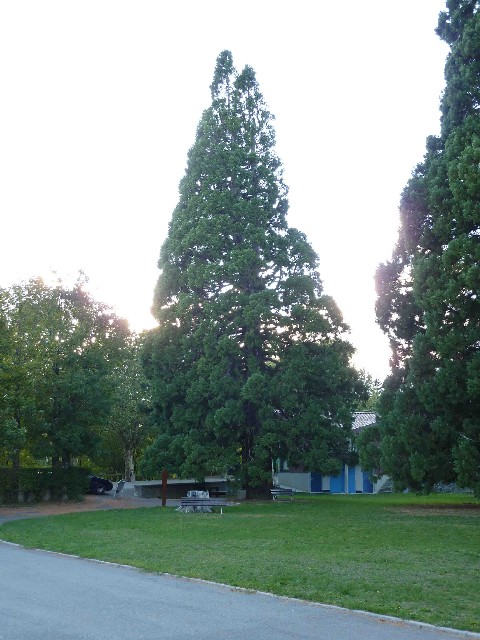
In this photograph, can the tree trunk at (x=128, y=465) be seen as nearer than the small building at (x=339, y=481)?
No

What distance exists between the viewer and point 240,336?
3322cm

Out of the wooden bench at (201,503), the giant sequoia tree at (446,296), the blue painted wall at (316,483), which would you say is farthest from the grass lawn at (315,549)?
the blue painted wall at (316,483)

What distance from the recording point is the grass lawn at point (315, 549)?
393 inches

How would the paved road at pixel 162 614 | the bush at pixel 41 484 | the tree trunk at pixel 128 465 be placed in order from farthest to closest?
1. the tree trunk at pixel 128 465
2. the bush at pixel 41 484
3. the paved road at pixel 162 614

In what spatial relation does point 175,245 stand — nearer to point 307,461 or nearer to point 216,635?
point 307,461

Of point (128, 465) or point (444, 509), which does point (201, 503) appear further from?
point (128, 465)

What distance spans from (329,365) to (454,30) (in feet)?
47.3

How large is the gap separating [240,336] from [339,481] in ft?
54.2

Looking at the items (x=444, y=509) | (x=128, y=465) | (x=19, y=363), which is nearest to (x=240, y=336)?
(x=19, y=363)

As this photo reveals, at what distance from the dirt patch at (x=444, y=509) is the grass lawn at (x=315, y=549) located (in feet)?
0.15

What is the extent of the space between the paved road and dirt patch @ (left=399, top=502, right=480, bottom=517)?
50.0 feet

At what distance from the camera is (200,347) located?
3366 centimetres

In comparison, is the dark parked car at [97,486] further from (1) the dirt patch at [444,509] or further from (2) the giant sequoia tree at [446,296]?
(2) the giant sequoia tree at [446,296]

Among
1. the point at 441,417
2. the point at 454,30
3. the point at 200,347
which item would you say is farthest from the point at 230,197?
the point at 441,417
